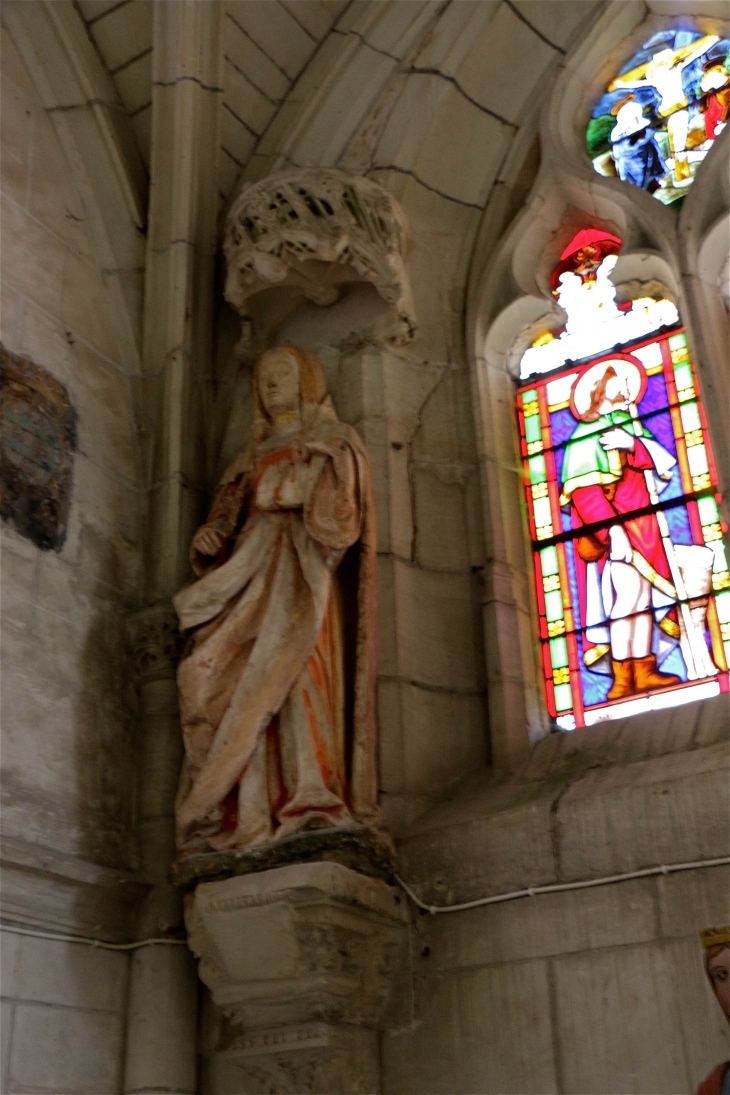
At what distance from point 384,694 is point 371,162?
2.46 meters

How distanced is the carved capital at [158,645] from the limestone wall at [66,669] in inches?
3.4

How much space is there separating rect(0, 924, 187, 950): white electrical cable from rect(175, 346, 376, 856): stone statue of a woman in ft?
1.12

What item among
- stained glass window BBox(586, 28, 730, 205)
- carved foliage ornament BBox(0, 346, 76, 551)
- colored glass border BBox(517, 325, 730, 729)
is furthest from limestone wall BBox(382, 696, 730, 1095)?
stained glass window BBox(586, 28, 730, 205)

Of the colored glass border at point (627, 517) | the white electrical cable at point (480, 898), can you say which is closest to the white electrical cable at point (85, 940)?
the white electrical cable at point (480, 898)

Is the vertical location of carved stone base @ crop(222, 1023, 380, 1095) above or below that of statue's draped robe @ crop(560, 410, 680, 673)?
below

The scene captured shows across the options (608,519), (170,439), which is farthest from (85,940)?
(608,519)

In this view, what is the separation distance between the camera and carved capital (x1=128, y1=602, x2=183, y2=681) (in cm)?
505

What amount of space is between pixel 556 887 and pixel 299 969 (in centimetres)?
83

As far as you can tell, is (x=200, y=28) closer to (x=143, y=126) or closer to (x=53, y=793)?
(x=143, y=126)

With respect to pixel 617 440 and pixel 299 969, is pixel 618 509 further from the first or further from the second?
pixel 299 969

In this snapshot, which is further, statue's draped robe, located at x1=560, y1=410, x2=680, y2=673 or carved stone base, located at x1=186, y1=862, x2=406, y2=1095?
statue's draped robe, located at x1=560, y1=410, x2=680, y2=673

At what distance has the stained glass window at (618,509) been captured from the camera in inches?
194

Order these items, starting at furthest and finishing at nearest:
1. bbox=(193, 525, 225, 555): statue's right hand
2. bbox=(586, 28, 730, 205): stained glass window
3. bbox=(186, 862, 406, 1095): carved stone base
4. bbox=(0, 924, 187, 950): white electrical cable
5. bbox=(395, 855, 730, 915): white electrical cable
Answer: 1. bbox=(586, 28, 730, 205): stained glass window
2. bbox=(193, 525, 225, 555): statue's right hand
3. bbox=(0, 924, 187, 950): white electrical cable
4. bbox=(186, 862, 406, 1095): carved stone base
5. bbox=(395, 855, 730, 915): white electrical cable

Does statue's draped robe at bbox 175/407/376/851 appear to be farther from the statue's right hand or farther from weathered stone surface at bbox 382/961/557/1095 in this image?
weathered stone surface at bbox 382/961/557/1095
